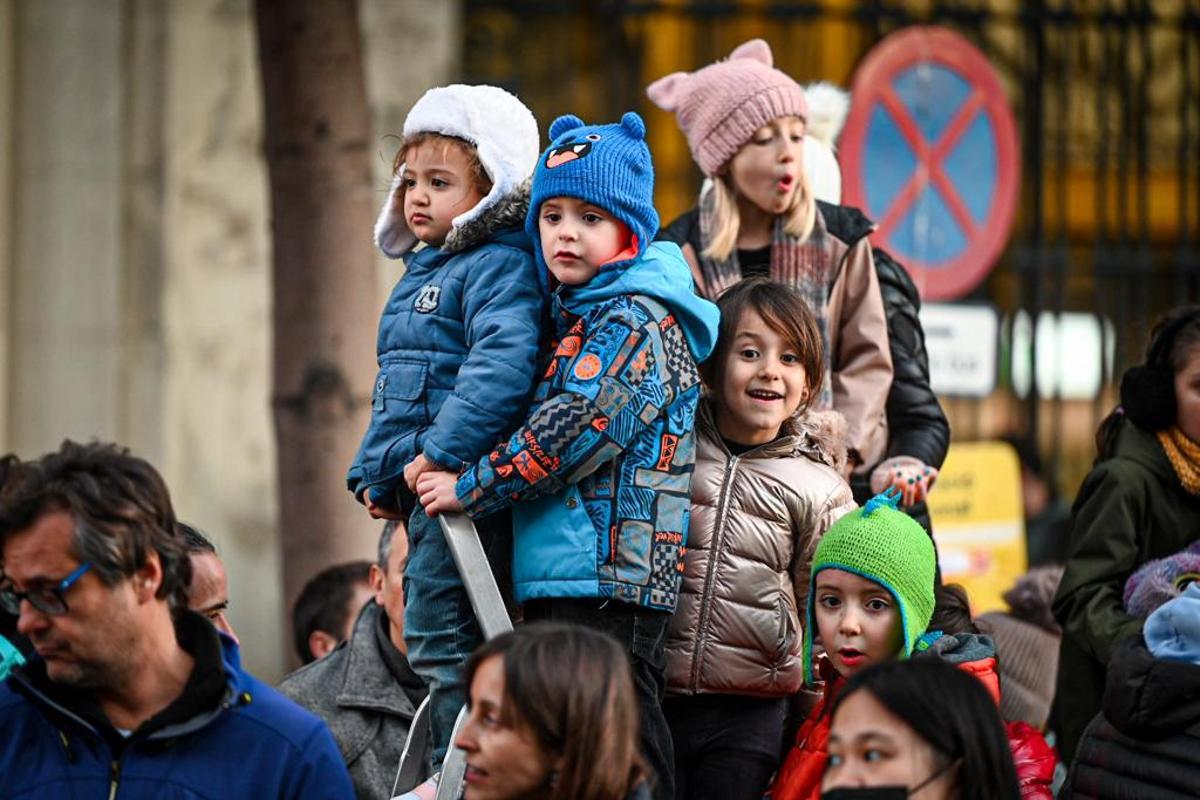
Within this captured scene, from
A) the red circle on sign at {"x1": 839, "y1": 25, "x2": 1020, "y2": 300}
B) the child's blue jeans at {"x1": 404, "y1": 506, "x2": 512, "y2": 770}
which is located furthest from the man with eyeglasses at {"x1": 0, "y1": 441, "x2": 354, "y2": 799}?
the red circle on sign at {"x1": 839, "y1": 25, "x2": 1020, "y2": 300}

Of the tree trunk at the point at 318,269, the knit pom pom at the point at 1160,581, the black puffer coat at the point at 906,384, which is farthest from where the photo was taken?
the tree trunk at the point at 318,269

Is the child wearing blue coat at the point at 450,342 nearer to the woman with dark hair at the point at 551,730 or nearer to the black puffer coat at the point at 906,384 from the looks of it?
the woman with dark hair at the point at 551,730

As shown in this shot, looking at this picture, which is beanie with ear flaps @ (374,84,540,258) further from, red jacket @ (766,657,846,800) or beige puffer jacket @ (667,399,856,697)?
red jacket @ (766,657,846,800)

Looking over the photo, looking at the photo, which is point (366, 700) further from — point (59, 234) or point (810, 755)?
point (59, 234)

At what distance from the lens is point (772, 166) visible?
5473 millimetres

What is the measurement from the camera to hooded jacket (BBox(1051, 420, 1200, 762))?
18.0 ft

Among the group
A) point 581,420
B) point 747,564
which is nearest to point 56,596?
point 581,420

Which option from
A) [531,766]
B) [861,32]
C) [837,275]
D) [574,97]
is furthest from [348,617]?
[861,32]

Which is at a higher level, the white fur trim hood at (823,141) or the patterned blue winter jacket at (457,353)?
Answer: the white fur trim hood at (823,141)

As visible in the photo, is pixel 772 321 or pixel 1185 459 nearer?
pixel 772 321

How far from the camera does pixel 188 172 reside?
32.3ft

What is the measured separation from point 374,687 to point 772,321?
5.04ft

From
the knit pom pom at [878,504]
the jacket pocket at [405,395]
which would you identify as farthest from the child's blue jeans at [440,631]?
the knit pom pom at [878,504]

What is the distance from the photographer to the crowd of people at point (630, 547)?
3.93 m
